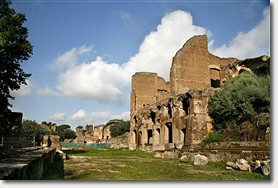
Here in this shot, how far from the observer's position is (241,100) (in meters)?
16.5

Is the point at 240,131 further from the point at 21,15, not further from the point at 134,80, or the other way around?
the point at 134,80

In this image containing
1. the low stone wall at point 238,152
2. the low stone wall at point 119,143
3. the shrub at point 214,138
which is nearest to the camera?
the low stone wall at point 238,152

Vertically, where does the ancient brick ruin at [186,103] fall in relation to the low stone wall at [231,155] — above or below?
above

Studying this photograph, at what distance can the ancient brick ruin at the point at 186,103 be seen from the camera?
20.1m

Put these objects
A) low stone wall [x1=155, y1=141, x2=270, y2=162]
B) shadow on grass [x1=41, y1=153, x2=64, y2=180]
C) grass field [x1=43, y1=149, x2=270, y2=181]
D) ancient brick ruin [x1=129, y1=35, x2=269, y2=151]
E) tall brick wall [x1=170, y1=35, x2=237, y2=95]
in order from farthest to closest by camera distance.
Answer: tall brick wall [x1=170, y1=35, x2=237, y2=95], ancient brick ruin [x1=129, y1=35, x2=269, y2=151], low stone wall [x1=155, y1=141, x2=270, y2=162], grass field [x1=43, y1=149, x2=270, y2=181], shadow on grass [x1=41, y1=153, x2=64, y2=180]

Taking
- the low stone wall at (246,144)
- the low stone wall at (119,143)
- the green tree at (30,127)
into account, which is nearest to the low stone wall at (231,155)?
the low stone wall at (246,144)

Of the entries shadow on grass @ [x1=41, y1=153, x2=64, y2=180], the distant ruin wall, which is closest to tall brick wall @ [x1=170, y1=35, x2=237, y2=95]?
the distant ruin wall

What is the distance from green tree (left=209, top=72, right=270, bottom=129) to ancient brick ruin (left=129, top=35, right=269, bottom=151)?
129 cm

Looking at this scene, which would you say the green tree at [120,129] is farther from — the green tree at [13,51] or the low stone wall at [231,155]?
the low stone wall at [231,155]

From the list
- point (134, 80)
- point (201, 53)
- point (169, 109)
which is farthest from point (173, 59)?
point (134, 80)

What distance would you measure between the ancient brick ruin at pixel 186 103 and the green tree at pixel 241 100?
4.22 feet

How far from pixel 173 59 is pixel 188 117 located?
10763 millimetres

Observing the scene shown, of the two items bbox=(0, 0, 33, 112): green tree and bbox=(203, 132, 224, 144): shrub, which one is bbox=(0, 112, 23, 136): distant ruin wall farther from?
bbox=(203, 132, 224, 144): shrub

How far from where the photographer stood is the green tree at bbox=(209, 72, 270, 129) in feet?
50.6
